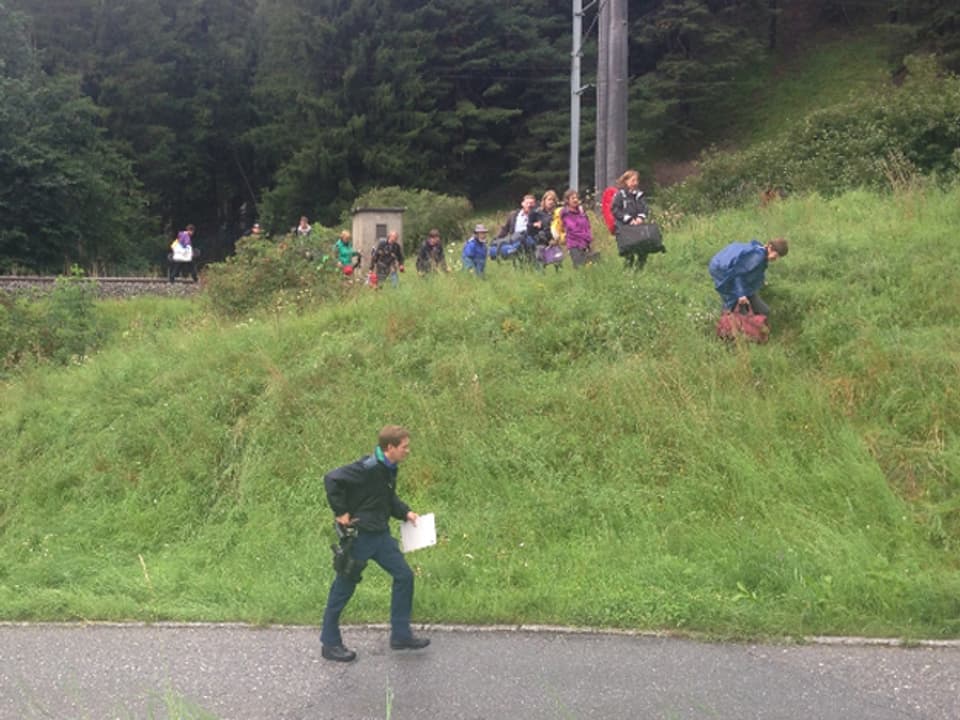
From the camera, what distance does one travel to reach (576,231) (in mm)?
11000

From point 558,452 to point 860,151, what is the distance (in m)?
9.73

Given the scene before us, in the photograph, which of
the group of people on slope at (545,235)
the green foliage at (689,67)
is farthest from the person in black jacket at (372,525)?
the green foliage at (689,67)

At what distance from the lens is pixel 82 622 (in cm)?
586

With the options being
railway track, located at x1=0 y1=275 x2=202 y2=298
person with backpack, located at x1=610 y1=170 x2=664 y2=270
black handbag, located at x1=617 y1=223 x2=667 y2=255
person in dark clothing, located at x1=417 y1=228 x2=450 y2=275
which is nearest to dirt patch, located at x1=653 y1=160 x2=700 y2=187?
railway track, located at x1=0 y1=275 x2=202 y2=298

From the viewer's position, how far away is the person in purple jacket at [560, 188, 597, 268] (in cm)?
1091

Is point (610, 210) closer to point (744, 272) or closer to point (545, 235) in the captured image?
point (545, 235)

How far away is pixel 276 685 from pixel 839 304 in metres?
6.23

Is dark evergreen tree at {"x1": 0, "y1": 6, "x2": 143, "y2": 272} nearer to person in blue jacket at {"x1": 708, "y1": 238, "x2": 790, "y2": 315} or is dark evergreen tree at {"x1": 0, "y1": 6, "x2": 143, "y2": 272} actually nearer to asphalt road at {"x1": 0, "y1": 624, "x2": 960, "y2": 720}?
person in blue jacket at {"x1": 708, "y1": 238, "x2": 790, "y2": 315}

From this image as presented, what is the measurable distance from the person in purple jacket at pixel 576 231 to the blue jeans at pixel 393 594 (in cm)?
645

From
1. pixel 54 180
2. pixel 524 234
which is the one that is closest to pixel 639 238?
pixel 524 234

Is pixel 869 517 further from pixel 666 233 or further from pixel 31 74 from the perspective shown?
pixel 31 74

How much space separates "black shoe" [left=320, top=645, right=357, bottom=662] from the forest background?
2972 cm

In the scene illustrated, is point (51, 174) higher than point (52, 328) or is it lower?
higher

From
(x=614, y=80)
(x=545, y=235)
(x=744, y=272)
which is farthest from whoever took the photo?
(x=614, y=80)
